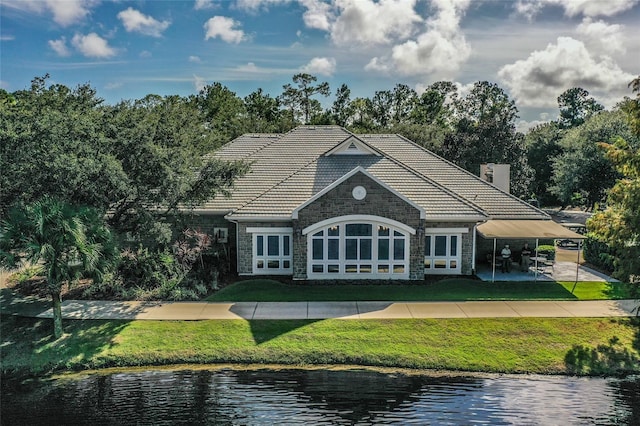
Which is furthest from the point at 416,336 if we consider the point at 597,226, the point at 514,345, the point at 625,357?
the point at 597,226

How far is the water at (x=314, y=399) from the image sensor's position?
11797mm

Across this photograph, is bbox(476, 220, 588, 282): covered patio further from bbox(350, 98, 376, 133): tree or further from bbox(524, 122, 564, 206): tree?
bbox(350, 98, 376, 133): tree

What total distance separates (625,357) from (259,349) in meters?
11.5

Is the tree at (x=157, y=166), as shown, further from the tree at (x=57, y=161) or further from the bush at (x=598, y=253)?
the bush at (x=598, y=253)

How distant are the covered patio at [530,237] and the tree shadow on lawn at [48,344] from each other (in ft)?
53.2

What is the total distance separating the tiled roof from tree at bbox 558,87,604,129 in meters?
79.9

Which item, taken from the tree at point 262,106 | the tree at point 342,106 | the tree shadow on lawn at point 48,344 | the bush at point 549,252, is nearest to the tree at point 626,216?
the bush at point 549,252

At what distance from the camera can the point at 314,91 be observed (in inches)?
2645

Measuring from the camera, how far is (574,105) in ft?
318

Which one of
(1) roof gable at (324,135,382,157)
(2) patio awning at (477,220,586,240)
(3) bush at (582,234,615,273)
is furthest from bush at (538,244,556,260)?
(1) roof gable at (324,135,382,157)

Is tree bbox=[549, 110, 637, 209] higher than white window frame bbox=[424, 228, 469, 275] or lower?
higher

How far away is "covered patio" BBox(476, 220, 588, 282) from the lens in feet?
71.7

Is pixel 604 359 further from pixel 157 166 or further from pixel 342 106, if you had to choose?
pixel 342 106

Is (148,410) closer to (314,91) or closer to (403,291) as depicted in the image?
(403,291)
